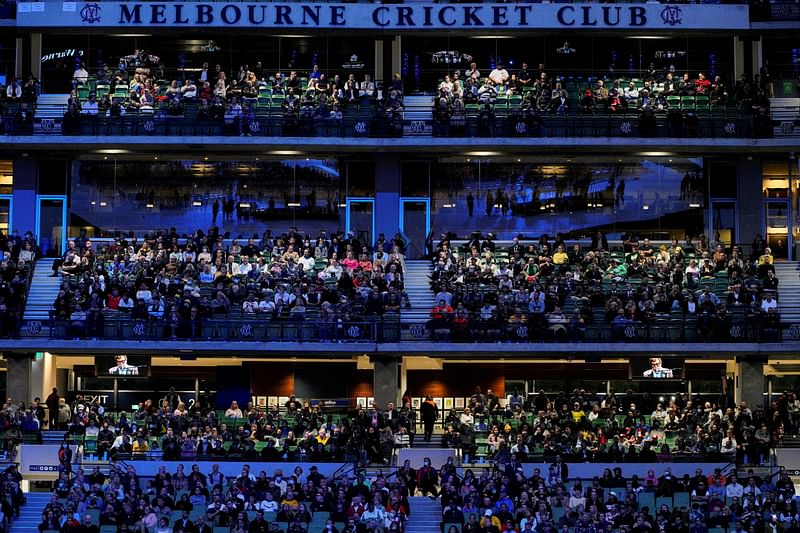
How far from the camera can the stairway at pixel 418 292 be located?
4162cm

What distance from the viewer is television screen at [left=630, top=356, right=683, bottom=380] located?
136 ft

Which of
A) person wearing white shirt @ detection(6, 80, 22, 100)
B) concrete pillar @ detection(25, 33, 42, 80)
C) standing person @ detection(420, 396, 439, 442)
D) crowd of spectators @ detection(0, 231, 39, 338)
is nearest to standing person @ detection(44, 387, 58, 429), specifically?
crowd of spectators @ detection(0, 231, 39, 338)

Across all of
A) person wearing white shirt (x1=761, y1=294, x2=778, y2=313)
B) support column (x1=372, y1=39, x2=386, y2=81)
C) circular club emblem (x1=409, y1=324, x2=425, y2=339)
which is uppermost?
support column (x1=372, y1=39, x2=386, y2=81)

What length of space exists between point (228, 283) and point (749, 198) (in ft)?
51.3

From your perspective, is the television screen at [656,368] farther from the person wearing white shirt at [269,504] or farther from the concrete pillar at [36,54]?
the concrete pillar at [36,54]

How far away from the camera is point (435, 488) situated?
36438mm

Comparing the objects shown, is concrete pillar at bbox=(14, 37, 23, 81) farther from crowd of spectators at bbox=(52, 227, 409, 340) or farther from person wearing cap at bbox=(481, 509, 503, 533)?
person wearing cap at bbox=(481, 509, 503, 533)

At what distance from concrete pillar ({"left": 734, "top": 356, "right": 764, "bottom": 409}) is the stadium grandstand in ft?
0.24

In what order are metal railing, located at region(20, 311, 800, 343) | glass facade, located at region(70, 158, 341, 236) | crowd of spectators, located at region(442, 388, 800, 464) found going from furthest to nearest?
1. glass facade, located at region(70, 158, 341, 236)
2. metal railing, located at region(20, 311, 800, 343)
3. crowd of spectators, located at region(442, 388, 800, 464)

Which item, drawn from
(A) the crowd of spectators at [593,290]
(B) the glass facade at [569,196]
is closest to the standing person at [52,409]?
(A) the crowd of spectators at [593,290]

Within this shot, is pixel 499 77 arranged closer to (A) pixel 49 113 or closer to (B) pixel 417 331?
(B) pixel 417 331

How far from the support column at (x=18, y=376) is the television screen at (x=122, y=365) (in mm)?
1828

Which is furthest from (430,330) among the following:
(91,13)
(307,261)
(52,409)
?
(91,13)

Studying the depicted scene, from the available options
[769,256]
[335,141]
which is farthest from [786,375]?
[335,141]
